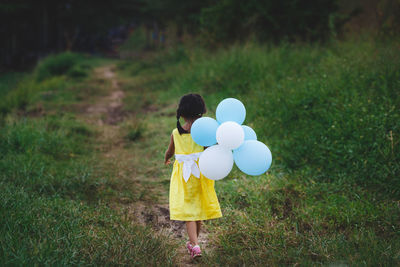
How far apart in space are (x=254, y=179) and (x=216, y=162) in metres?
1.69

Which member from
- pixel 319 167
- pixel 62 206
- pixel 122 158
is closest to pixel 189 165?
pixel 62 206

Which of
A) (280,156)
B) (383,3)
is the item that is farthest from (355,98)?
(383,3)

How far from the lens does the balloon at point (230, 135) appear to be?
7.95ft

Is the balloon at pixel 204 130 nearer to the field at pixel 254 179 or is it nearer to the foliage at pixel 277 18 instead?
the field at pixel 254 179

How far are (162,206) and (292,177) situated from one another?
1.56m

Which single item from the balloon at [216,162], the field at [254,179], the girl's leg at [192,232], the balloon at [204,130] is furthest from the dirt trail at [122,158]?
the balloon at [204,130]

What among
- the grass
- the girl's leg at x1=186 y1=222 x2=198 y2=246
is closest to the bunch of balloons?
the girl's leg at x1=186 y1=222 x2=198 y2=246

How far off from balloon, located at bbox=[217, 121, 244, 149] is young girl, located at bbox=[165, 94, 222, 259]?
0.41 m

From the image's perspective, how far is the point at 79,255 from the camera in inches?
94.0

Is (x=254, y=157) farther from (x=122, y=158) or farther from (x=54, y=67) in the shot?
(x=54, y=67)

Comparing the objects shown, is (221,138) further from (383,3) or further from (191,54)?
(191,54)

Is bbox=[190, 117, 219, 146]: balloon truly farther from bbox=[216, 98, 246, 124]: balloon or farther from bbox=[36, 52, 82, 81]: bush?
bbox=[36, 52, 82, 81]: bush

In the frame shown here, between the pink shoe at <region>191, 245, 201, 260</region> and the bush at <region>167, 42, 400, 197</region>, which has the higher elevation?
the bush at <region>167, 42, 400, 197</region>

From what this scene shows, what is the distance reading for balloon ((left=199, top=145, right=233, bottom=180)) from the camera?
248 cm
